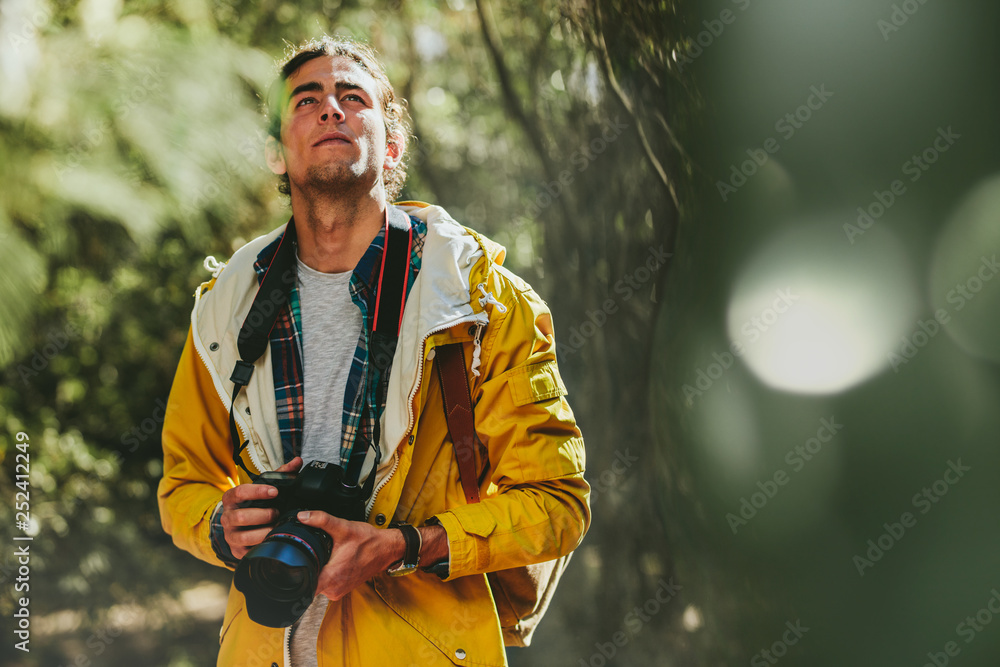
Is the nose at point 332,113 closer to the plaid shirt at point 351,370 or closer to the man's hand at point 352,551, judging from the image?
the plaid shirt at point 351,370

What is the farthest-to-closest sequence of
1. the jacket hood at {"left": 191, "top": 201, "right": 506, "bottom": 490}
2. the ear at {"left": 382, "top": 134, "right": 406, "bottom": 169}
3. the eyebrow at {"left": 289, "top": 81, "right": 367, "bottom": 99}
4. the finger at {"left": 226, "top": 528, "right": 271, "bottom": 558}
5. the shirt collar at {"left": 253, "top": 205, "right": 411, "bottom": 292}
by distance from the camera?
the ear at {"left": 382, "top": 134, "right": 406, "bottom": 169}
the eyebrow at {"left": 289, "top": 81, "right": 367, "bottom": 99}
the shirt collar at {"left": 253, "top": 205, "right": 411, "bottom": 292}
the jacket hood at {"left": 191, "top": 201, "right": 506, "bottom": 490}
the finger at {"left": 226, "top": 528, "right": 271, "bottom": 558}

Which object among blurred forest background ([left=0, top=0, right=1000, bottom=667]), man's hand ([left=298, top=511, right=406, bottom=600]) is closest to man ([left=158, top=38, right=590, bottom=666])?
man's hand ([left=298, top=511, right=406, bottom=600])

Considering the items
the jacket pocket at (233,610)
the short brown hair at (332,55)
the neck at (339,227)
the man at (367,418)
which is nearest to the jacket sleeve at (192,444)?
the man at (367,418)

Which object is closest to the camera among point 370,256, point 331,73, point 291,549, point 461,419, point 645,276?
point 291,549

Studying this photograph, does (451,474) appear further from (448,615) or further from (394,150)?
(394,150)

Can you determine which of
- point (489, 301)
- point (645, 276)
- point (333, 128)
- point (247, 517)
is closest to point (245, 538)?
point (247, 517)

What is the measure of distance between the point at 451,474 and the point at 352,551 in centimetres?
25

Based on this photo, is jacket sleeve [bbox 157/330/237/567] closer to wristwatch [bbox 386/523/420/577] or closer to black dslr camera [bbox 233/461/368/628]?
black dslr camera [bbox 233/461/368/628]

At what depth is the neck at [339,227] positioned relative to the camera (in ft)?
4.76

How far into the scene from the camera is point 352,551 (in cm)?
110

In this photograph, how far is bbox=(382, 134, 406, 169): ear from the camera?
63.2 inches

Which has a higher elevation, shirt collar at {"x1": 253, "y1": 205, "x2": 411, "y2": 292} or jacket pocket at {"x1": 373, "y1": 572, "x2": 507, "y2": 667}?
shirt collar at {"x1": 253, "y1": 205, "x2": 411, "y2": 292}

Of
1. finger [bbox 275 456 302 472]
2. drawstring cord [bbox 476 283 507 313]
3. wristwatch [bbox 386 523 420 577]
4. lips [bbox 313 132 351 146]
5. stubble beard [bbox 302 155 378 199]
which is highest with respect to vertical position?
lips [bbox 313 132 351 146]

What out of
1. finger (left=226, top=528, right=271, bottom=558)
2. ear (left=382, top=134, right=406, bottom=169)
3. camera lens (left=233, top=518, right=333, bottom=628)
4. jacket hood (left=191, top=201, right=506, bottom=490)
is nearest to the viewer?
camera lens (left=233, top=518, right=333, bottom=628)
